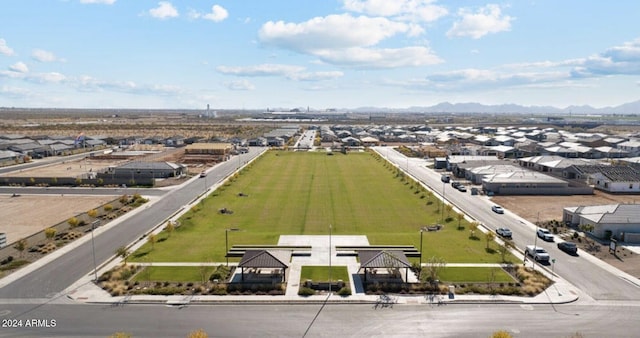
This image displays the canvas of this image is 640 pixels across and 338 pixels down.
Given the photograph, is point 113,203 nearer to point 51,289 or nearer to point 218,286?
point 51,289

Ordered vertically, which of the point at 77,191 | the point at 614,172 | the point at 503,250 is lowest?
the point at 503,250

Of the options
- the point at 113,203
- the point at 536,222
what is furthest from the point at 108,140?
the point at 536,222

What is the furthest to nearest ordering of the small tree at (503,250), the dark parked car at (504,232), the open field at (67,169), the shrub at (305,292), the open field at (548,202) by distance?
the open field at (67,169) < the open field at (548,202) < the dark parked car at (504,232) < the small tree at (503,250) < the shrub at (305,292)

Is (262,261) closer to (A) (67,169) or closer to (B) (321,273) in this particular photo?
(B) (321,273)

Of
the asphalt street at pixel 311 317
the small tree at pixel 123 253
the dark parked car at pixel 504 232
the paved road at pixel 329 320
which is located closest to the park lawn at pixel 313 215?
the small tree at pixel 123 253

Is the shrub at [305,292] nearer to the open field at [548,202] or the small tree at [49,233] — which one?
the small tree at [49,233]

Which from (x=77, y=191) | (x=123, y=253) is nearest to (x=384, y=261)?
(x=123, y=253)
